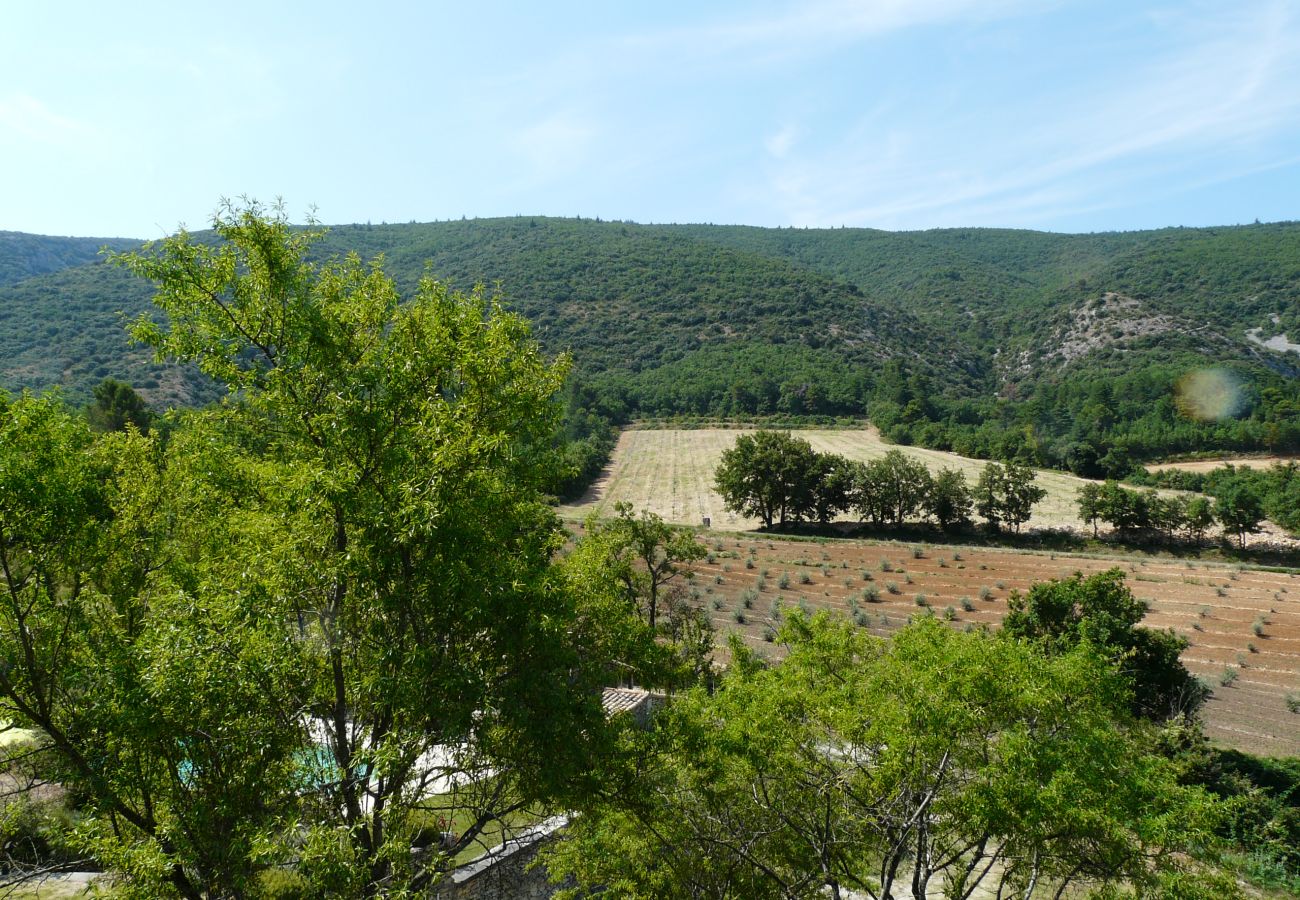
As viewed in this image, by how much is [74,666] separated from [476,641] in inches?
155

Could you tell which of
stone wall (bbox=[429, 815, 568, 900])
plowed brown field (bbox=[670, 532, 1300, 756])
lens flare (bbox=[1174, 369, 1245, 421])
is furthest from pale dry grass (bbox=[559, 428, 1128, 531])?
stone wall (bbox=[429, 815, 568, 900])

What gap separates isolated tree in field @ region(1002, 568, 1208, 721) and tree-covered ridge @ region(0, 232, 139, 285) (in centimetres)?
15358

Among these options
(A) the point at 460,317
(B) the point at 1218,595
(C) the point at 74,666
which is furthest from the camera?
(B) the point at 1218,595

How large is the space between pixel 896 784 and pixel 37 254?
620ft

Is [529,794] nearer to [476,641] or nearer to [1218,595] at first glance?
[476,641]

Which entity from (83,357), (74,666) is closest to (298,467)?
(74,666)

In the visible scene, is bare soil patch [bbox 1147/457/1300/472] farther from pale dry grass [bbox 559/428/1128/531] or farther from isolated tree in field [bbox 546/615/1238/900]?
isolated tree in field [bbox 546/615/1238/900]

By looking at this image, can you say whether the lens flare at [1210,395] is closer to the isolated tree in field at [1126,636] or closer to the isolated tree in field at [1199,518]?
the isolated tree in field at [1199,518]

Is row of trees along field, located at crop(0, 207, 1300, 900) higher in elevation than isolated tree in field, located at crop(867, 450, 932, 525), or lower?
higher

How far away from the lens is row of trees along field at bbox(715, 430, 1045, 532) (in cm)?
5647

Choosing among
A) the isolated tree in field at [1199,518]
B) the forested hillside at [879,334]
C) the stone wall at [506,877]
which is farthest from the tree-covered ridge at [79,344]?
the isolated tree in field at [1199,518]

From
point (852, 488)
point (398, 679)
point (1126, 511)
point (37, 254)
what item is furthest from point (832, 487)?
point (37, 254)

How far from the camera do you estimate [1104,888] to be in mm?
7531

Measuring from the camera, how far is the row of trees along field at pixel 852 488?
56.5m
